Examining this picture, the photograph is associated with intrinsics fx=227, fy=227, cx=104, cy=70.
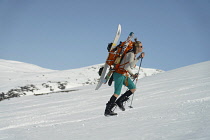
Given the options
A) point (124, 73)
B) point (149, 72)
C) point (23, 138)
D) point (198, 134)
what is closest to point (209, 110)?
point (198, 134)

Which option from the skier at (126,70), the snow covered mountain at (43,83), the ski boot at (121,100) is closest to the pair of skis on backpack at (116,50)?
the skier at (126,70)

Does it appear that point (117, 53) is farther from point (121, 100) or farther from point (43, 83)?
point (43, 83)

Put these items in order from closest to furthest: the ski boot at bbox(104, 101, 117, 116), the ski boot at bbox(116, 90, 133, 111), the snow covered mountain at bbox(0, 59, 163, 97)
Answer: the ski boot at bbox(104, 101, 117, 116) < the ski boot at bbox(116, 90, 133, 111) < the snow covered mountain at bbox(0, 59, 163, 97)

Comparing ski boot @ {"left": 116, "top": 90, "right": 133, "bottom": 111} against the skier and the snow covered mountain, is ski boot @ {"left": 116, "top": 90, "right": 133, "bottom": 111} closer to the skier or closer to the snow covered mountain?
the skier

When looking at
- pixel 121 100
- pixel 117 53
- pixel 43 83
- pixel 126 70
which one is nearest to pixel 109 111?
pixel 121 100

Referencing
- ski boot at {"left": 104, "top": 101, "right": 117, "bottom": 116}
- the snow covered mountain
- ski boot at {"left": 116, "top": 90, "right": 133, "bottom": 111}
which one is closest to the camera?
ski boot at {"left": 104, "top": 101, "right": 117, "bottom": 116}

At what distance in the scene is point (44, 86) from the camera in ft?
82.7

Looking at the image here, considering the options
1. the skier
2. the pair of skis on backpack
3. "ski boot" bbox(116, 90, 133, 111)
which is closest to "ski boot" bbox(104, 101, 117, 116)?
the skier

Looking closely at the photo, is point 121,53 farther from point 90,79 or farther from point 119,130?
point 90,79

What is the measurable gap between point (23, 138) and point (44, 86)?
21901mm

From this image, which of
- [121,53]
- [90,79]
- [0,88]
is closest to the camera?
[121,53]

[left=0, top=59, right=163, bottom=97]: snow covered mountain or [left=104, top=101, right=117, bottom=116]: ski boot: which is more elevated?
[left=0, top=59, right=163, bottom=97]: snow covered mountain

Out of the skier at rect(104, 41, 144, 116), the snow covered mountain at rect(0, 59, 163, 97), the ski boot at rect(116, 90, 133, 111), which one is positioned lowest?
the ski boot at rect(116, 90, 133, 111)

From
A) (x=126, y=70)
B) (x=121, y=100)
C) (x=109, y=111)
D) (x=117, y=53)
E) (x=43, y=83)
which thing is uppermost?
(x=43, y=83)
